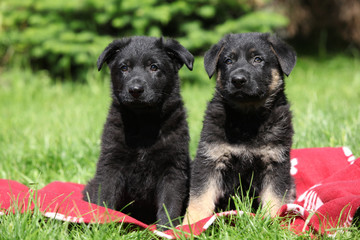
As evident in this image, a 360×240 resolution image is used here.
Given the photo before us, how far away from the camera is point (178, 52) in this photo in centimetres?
338

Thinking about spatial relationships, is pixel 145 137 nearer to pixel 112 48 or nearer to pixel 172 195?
pixel 172 195

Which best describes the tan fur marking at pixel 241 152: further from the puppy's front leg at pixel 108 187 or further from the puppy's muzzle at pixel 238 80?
the puppy's front leg at pixel 108 187

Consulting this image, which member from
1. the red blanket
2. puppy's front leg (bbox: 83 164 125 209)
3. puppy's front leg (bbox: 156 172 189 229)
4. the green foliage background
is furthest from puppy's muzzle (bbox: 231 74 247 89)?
the green foliage background

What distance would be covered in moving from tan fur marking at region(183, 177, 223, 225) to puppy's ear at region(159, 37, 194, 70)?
907mm

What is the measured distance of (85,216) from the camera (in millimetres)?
2748

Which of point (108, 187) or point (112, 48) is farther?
point (112, 48)

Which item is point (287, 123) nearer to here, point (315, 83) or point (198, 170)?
point (198, 170)

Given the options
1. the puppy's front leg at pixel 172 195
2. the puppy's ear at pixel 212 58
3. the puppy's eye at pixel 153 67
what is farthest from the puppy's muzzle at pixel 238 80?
the puppy's front leg at pixel 172 195

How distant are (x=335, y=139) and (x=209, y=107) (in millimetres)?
1688

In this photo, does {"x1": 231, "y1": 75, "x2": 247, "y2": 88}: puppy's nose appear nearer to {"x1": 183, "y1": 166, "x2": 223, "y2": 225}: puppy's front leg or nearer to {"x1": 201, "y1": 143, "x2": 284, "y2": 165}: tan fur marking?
{"x1": 201, "y1": 143, "x2": 284, "y2": 165}: tan fur marking

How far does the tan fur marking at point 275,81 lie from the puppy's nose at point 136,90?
96 cm

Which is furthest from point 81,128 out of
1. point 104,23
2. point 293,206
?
point 104,23

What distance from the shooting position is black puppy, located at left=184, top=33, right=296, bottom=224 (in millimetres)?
3100

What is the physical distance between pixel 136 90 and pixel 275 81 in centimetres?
104
